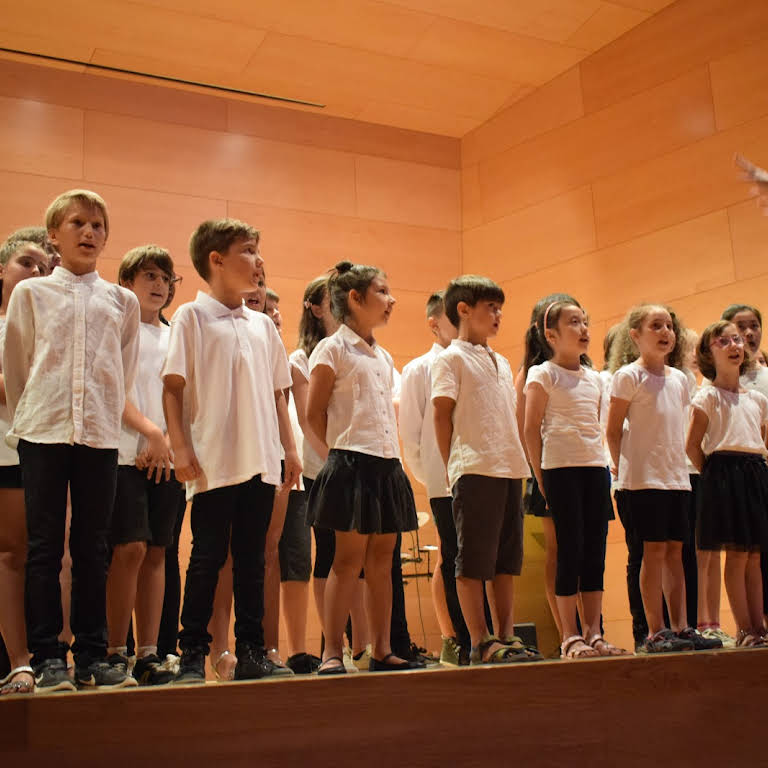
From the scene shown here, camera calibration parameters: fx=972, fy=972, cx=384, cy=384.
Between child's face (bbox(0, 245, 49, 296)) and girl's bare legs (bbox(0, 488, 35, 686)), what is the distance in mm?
646

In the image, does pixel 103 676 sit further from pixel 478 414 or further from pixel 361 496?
pixel 478 414

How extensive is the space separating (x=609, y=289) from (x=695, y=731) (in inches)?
147

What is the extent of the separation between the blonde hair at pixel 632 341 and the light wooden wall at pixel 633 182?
1320 millimetres

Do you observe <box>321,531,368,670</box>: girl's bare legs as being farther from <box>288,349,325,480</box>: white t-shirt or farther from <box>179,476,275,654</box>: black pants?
<box>288,349,325,480</box>: white t-shirt

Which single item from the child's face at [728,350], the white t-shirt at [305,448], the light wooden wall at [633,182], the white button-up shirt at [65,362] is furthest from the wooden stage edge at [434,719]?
the light wooden wall at [633,182]

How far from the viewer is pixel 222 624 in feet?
9.48

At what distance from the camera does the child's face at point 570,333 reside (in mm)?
3389

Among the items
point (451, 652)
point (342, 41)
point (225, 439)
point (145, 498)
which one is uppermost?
point (342, 41)

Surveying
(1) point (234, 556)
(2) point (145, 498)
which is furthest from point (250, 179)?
(1) point (234, 556)

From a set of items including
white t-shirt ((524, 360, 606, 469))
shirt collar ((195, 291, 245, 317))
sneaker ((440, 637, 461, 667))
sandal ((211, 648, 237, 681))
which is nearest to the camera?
shirt collar ((195, 291, 245, 317))

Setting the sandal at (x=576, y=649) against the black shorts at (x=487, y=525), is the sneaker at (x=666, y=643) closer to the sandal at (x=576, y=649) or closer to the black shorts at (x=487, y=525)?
the sandal at (x=576, y=649)

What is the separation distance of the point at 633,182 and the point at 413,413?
274 cm

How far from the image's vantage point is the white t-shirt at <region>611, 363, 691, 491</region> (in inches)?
133

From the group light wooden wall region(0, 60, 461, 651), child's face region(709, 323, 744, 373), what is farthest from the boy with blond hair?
light wooden wall region(0, 60, 461, 651)
